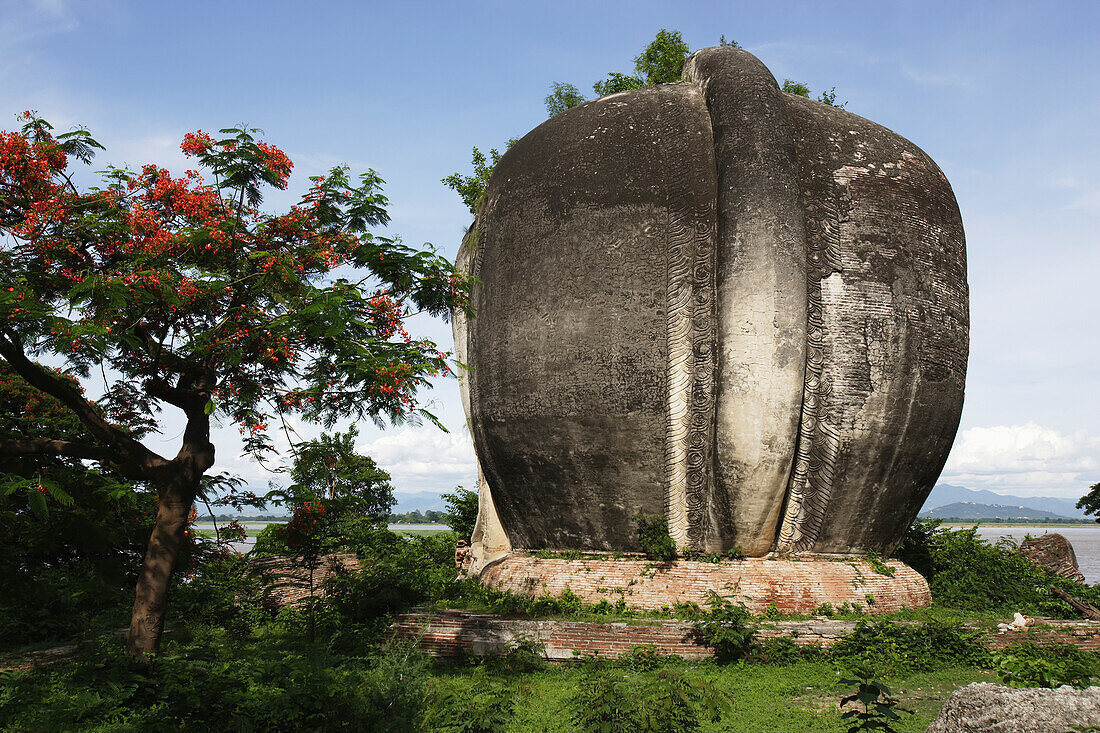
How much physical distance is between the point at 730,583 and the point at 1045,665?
11.5 ft

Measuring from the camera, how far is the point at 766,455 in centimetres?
851

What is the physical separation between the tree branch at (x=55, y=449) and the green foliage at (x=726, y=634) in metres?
5.98

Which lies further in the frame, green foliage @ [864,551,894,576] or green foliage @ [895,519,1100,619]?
green foliage @ [895,519,1100,619]

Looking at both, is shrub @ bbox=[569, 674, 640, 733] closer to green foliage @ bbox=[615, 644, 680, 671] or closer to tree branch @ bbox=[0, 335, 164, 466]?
green foliage @ bbox=[615, 644, 680, 671]

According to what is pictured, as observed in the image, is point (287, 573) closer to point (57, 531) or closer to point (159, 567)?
point (57, 531)

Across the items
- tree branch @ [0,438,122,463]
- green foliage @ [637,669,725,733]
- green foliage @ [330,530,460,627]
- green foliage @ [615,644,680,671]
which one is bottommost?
green foliage @ [615,644,680,671]

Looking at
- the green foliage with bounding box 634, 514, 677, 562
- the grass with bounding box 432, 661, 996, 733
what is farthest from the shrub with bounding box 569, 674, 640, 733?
the green foliage with bounding box 634, 514, 677, 562

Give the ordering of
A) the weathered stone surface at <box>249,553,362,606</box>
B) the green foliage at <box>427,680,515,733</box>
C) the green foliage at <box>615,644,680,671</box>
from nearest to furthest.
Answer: the green foliage at <box>427,680,515,733</box> → the green foliage at <box>615,644,680,671</box> → the weathered stone surface at <box>249,553,362,606</box>

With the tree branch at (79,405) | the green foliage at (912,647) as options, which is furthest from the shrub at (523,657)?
the tree branch at (79,405)

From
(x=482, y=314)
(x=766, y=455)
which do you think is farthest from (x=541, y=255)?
(x=766, y=455)

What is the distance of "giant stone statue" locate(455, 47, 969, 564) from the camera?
861 cm

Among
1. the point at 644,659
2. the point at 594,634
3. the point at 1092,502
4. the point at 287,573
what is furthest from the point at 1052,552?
the point at 287,573

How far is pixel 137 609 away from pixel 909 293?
9039 mm

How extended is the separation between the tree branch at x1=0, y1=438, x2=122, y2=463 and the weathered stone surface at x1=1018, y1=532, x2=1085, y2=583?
14869 mm
